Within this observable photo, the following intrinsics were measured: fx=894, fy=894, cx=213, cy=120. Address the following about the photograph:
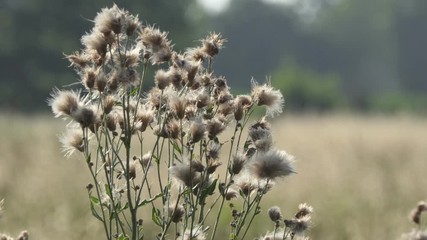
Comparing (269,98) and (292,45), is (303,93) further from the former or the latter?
(269,98)

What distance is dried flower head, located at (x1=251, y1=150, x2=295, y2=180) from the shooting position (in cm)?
205

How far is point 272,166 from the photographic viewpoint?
2055 millimetres

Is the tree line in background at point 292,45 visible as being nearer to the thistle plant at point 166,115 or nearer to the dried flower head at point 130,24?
the thistle plant at point 166,115

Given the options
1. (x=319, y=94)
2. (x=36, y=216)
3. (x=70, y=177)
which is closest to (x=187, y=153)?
(x=36, y=216)

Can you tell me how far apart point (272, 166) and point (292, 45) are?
7370 centimetres

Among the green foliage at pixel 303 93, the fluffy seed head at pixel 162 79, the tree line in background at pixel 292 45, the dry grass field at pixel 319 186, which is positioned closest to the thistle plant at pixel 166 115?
the fluffy seed head at pixel 162 79

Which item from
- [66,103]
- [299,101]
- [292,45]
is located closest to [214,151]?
[66,103]

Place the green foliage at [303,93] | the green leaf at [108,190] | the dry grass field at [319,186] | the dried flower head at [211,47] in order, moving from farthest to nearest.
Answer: the green foliage at [303,93] → the dry grass field at [319,186] → the dried flower head at [211,47] → the green leaf at [108,190]

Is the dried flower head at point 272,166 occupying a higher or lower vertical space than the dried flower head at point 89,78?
lower

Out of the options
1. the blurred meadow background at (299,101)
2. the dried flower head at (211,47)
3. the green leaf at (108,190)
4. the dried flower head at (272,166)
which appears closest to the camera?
the dried flower head at (272,166)

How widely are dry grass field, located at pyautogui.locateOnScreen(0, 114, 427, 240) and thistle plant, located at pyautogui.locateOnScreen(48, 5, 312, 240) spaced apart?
1.84 ft

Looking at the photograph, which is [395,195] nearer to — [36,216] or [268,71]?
[36,216]

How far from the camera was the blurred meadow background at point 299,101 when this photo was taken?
23.9 ft

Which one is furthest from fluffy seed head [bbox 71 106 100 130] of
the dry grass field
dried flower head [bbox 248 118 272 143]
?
the dry grass field
